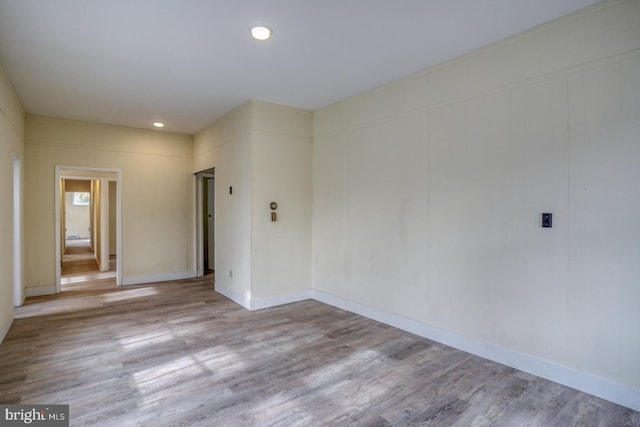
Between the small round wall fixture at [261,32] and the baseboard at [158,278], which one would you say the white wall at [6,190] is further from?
the small round wall fixture at [261,32]

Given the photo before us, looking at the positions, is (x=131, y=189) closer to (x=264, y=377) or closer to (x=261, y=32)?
(x=261, y=32)

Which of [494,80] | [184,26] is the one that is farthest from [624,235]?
[184,26]

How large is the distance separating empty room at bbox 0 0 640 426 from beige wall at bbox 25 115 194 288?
0.05 m

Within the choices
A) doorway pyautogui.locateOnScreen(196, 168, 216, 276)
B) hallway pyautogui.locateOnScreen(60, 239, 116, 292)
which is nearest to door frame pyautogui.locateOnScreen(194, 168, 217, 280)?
doorway pyautogui.locateOnScreen(196, 168, 216, 276)

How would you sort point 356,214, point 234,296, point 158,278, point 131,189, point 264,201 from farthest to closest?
point 158,278 < point 131,189 < point 234,296 < point 264,201 < point 356,214

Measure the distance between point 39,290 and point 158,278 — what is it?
1.72m

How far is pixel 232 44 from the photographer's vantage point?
2.93m

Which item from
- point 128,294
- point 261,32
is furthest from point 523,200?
point 128,294

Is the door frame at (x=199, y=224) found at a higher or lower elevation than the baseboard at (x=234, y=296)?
higher

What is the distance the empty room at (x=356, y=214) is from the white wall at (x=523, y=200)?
16 mm

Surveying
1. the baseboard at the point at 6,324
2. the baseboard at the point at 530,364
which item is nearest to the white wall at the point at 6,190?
the baseboard at the point at 6,324

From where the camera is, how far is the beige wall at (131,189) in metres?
5.18

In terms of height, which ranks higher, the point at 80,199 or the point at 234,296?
the point at 80,199

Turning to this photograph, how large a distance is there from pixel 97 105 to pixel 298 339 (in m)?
4.23
